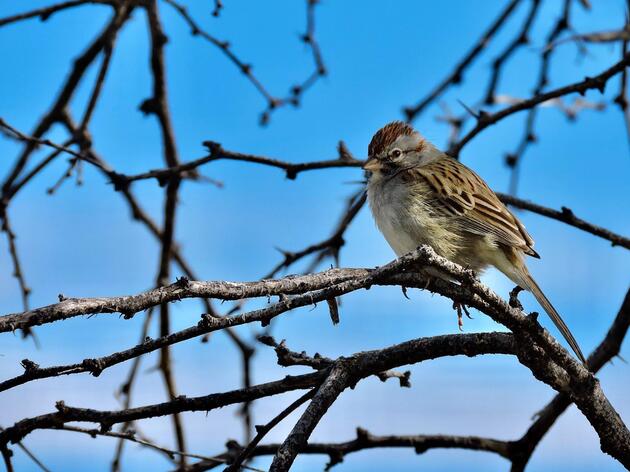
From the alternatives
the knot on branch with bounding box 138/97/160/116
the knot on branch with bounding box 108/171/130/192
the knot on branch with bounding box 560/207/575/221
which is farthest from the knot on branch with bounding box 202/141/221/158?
the knot on branch with bounding box 560/207/575/221

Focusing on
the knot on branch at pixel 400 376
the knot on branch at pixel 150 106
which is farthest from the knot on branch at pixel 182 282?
the knot on branch at pixel 150 106

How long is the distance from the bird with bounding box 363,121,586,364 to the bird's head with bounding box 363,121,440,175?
8 cm

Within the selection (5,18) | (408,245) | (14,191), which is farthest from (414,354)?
(5,18)

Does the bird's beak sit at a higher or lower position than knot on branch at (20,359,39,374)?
higher

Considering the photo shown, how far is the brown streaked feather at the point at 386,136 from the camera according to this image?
552cm

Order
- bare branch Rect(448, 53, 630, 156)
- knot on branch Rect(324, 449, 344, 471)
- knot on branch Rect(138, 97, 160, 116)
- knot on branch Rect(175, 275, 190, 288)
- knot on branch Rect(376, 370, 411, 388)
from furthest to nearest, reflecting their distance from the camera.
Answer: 1. knot on branch Rect(138, 97, 160, 116)
2. bare branch Rect(448, 53, 630, 156)
3. knot on branch Rect(324, 449, 344, 471)
4. knot on branch Rect(376, 370, 411, 388)
5. knot on branch Rect(175, 275, 190, 288)

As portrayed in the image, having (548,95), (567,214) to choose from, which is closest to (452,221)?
(567,214)

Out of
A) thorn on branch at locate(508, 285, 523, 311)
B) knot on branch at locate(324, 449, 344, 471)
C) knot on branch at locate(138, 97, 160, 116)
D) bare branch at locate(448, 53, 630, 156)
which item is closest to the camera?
thorn on branch at locate(508, 285, 523, 311)

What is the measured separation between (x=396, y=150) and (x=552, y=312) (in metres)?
1.66

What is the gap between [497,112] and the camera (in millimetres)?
5066

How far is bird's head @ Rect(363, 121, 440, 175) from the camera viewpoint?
5363 mm

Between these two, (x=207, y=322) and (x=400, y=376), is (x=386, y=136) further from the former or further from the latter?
(x=207, y=322)

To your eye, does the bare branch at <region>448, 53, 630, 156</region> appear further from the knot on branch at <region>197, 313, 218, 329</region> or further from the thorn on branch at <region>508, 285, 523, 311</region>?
the knot on branch at <region>197, 313, 218, 329</region>

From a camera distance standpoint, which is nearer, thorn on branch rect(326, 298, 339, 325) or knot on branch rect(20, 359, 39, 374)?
knot on branch rect(20, 359, 39, 374)
